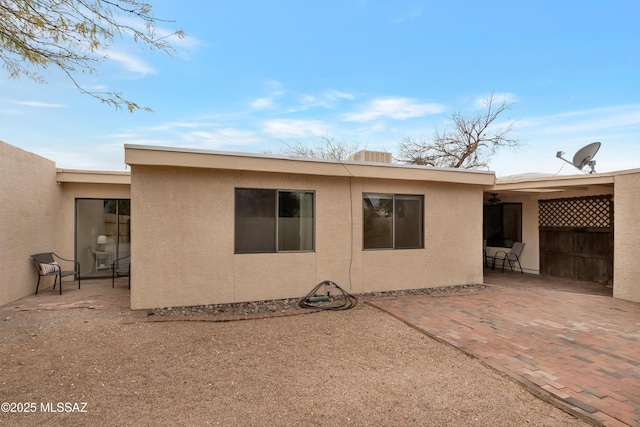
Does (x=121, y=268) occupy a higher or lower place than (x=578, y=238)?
lower

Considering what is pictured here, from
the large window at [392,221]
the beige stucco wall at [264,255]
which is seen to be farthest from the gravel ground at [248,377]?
the large window at [392,221]

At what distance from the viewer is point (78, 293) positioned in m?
6.75

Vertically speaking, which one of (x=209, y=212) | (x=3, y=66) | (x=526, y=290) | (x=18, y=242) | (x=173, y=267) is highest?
(x=3, y=66)

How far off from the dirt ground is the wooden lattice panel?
Answer: 22.4 ft

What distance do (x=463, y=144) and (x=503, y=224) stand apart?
8.49 metres

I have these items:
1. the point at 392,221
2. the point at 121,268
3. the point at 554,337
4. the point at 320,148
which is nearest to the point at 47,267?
the point at 121,268

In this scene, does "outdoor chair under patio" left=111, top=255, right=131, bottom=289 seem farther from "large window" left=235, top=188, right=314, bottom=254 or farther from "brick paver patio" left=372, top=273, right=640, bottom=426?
"brick paver patio" left=372, top=273, right=640, bottom=426

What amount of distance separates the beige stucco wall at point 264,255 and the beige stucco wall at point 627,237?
267 centimetres

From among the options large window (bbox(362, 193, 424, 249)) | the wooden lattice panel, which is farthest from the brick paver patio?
the wooden lattice panel

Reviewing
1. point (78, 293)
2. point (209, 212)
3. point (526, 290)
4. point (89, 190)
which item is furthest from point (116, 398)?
point (526, 290)

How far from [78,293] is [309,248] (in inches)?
200

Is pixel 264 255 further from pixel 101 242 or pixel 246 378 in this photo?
pixel 101 242

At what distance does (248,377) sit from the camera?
10.4ft

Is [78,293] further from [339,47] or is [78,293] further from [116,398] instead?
[339,47]
